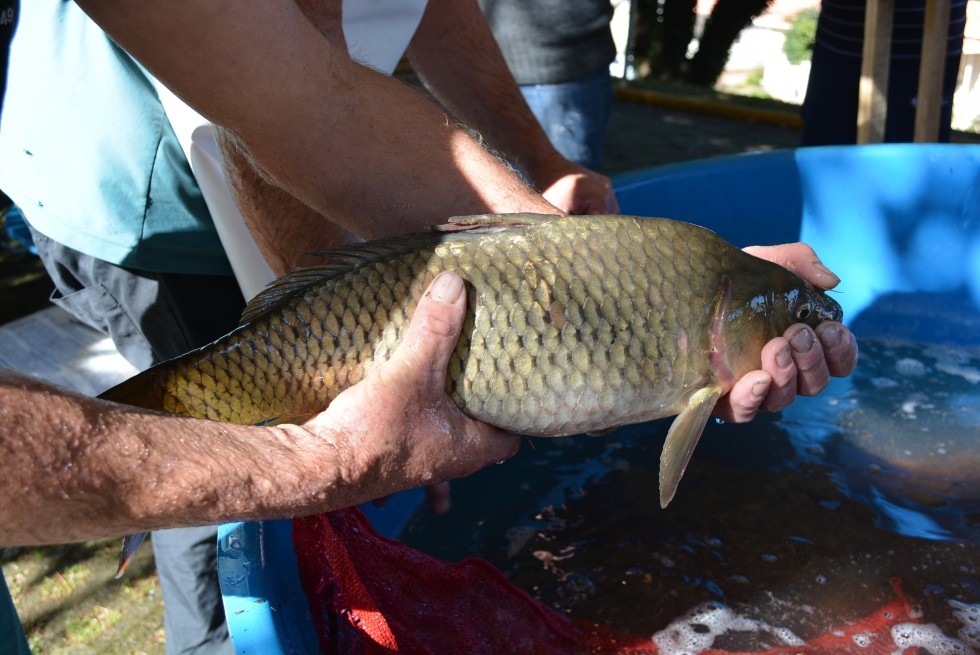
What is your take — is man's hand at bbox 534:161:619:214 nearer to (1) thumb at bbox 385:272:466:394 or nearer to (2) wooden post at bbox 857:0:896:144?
(1) thumb at bbox 385:272:466:394

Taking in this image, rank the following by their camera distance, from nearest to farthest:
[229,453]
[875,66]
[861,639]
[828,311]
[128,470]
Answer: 1. [128,470]
2. [229,453]
3. [828,311]
4. [861,639]
5. [875,66]

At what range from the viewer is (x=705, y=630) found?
7.09 ft

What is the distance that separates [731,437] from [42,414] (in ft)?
7.18

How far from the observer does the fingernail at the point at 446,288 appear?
1.50 m

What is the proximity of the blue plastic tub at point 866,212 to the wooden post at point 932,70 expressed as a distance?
1.30 feet

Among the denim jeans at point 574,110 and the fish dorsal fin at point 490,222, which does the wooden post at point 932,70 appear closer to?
the denim jeans at point 574,110

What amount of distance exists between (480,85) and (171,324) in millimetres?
1101

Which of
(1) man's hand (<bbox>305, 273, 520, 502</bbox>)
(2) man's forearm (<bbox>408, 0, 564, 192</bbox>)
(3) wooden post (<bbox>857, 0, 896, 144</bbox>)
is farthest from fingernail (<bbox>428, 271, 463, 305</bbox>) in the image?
(3) wooden post (<bbox>857, 0, 896, 144</bbox>)

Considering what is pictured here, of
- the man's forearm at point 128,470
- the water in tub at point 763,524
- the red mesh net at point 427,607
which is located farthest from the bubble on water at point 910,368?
the man's forearm at point 128,470

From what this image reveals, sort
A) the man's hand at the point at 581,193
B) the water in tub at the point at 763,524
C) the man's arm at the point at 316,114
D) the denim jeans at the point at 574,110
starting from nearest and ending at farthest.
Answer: the man's arm at the point at 316,114, the water in tub at the point at 763,524, the man's hand at the point at 581,193, the denim jeans at the point at 574,110

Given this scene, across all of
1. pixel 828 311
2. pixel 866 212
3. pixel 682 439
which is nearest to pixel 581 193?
pixel 828 311

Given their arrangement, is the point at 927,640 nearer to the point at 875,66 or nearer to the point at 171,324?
the point at 171,324

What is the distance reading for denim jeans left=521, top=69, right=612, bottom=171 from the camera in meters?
3.56

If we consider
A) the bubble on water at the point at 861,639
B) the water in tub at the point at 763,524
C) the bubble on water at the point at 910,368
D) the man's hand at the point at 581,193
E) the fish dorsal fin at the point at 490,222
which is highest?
the fish dorsal fin at the point at 490,222
